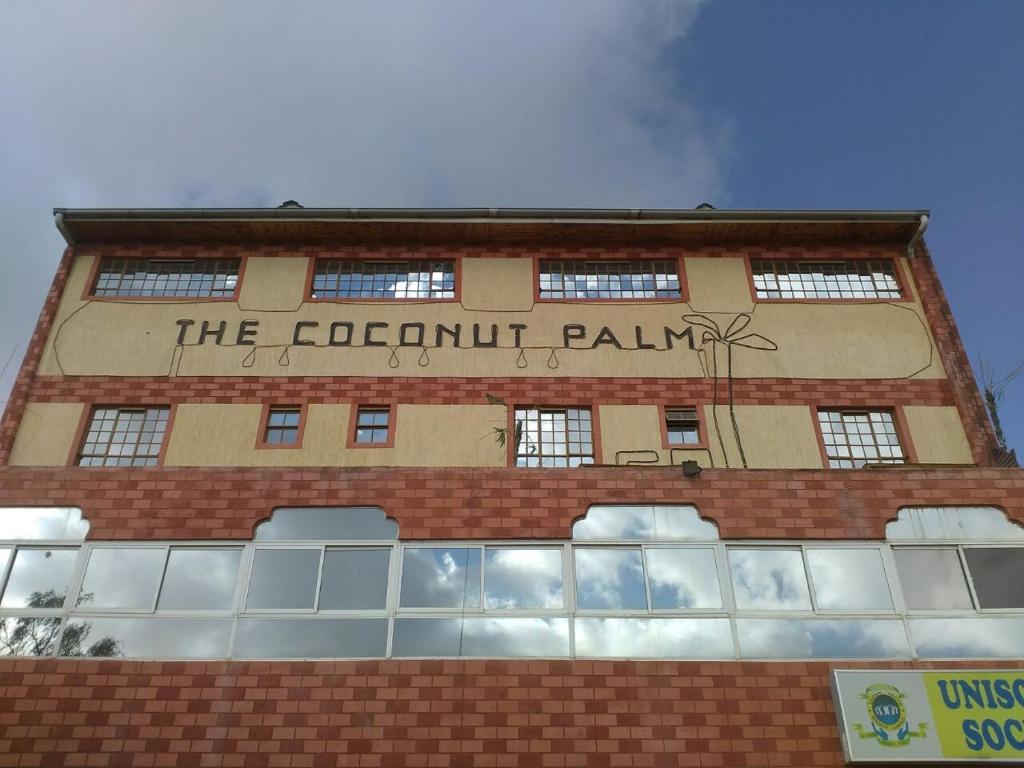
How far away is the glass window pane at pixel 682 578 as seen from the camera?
12977 millimetres

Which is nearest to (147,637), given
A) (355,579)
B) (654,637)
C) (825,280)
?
(355,579)

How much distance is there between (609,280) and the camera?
18.5 meters

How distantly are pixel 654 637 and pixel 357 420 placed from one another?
765cm

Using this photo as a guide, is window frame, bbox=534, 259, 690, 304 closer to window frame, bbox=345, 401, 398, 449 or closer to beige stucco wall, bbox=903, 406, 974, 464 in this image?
window frame, bbox=345, 401, 398, 449

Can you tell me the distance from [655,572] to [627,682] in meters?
1.97

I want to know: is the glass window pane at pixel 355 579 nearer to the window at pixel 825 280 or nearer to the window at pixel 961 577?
the window at pixel 961 577

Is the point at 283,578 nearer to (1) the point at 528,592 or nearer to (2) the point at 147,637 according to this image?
(2) the point at 147,637

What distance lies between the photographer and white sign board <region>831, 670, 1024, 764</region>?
11438 millimetres

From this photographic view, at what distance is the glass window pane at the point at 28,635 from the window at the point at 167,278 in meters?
8.04

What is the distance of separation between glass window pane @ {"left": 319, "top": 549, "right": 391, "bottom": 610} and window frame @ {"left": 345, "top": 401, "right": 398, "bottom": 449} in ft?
9.49

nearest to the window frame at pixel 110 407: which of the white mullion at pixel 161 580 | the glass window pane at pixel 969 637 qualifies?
the white mullion at pixel 161 580

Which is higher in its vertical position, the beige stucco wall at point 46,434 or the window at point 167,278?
the window at point 167,278

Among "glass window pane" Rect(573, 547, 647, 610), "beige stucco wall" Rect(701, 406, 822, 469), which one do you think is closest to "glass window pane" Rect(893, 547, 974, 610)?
"beige stucco wall" Rect(701, 406, 822, 469)

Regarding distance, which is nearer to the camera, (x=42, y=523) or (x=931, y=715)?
(x=931, y=715)
